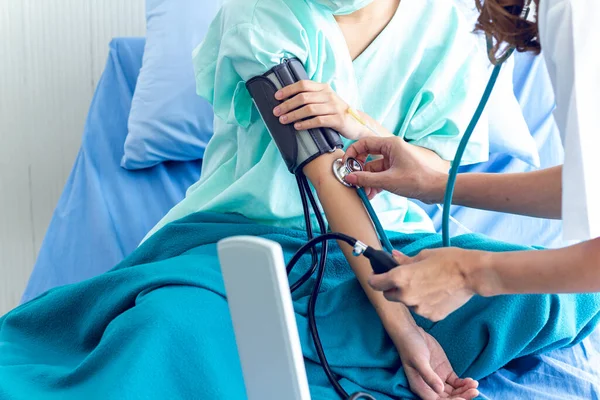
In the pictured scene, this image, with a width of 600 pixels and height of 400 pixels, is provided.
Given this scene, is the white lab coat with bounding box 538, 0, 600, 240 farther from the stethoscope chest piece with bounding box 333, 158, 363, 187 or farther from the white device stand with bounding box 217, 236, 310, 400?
the stethoscope chest piece with bounding box 333, 158, 363, 187

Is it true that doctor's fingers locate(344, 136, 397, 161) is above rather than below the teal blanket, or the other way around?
above

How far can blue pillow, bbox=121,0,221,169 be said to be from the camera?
2.18 metres

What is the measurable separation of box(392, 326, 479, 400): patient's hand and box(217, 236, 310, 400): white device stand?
47 centimetres

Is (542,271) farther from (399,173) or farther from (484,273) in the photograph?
(399,173)

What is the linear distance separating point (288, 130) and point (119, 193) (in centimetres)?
92

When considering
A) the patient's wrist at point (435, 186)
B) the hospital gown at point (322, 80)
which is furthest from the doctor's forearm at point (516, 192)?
the hospital gown at point (322, 80)

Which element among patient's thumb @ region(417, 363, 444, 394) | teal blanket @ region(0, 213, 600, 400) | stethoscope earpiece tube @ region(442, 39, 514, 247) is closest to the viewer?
stethoscope earpiece tube @ region(442, 39, 514, 247)

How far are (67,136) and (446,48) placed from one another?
63.3 inches

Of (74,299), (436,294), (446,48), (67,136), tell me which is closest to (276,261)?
(436,294)

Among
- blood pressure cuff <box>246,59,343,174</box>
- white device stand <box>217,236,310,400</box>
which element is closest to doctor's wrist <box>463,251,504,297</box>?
white device stand <box>217,236,310,400</box>

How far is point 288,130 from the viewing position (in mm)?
1360

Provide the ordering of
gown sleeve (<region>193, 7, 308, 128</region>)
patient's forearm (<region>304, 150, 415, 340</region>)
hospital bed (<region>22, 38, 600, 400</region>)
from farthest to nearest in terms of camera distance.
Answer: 1. hospital bed (<region>22, 38, 600, 400</region>)
2. gown sleeve (<region>193, 7, 308, 128</region>)
3. patient's forearm (<region>304, 150, 415, 340</region>)

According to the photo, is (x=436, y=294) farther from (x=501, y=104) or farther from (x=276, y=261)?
(x=501, y=104)

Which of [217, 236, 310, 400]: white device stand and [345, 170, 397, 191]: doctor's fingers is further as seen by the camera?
[345, 170, 397, 191]: doctor's fingers
